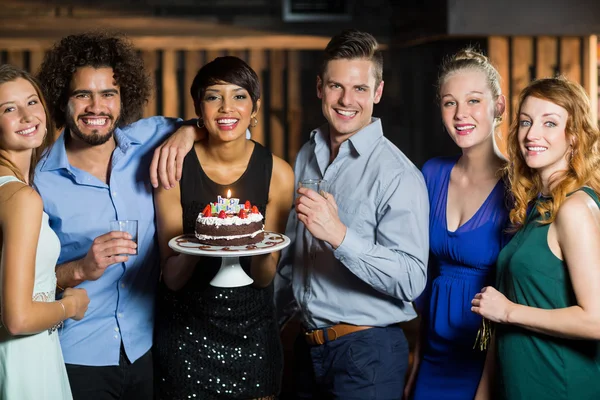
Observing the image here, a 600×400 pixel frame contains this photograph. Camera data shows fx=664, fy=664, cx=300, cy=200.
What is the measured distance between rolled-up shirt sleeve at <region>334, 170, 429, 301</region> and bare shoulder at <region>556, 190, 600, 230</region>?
53cm

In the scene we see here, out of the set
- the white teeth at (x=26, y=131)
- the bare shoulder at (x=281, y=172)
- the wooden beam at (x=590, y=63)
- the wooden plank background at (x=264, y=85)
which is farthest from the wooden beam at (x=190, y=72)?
the white teeth at (x=26, y=131)

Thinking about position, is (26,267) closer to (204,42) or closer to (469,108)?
(469,108)

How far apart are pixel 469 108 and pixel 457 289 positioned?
2.14ft

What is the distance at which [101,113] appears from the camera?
239cm

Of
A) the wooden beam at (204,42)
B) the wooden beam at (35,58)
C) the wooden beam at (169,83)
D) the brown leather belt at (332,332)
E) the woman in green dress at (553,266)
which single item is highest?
the wooden beam at (204,42)

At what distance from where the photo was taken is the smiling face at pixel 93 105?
7.82 feet

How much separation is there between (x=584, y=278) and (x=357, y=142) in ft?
3.04

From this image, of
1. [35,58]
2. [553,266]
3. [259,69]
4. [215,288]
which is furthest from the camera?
[259,69]

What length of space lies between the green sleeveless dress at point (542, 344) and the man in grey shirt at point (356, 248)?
0.40m

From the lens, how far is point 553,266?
→ 6.36ft

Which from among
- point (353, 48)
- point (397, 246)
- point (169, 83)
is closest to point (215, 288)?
point (397, 246)

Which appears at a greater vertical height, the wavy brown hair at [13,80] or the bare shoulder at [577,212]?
the wavy brown hair at [13,80]

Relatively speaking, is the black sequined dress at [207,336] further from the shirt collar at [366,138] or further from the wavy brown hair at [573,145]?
the wavy brown hair at [573,145]

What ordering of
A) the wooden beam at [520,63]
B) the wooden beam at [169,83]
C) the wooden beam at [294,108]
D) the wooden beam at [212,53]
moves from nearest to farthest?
the wooden beam at [520,63], the wooden beam at [169,83], the wooden beam at [212,53], the wooden beam at [294,108]
